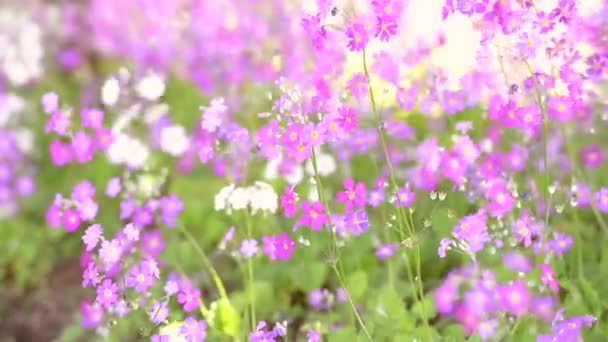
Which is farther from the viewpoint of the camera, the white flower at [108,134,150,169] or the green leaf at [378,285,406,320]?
the white flower at [108,134,150,169]

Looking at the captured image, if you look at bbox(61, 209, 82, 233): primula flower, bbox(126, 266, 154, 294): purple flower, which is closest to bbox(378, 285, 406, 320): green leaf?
bbox(126, 266, 154, 294): purple flower

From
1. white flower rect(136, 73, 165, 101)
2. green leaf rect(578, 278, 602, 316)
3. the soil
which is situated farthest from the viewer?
the soil

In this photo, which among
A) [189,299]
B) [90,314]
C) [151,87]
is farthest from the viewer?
[151,87]

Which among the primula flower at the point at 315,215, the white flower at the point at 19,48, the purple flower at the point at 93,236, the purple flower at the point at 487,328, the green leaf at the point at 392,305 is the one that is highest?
the white flower at the point at 19,48

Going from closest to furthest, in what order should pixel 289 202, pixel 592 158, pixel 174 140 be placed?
pixel 289 202 → pixel 592 158 → pixel 174 140

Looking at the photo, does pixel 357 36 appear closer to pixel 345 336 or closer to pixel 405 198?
pixel 405 198

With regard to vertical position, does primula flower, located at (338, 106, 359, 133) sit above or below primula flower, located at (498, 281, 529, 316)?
above

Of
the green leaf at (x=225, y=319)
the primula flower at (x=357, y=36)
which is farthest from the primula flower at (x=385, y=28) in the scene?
the green leaf at (x=225, y=319)

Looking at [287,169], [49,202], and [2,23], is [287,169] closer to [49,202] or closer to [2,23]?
[49,202]

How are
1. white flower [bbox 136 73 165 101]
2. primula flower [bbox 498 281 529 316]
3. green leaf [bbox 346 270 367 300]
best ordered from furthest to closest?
1. white flower [bbox 136 73 165 101]
2. green leaf [bbox 346 270 367 300]
3. primula flower [bbox 498 281 529 316]

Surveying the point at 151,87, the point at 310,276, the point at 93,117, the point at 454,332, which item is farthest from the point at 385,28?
the point at 310,276

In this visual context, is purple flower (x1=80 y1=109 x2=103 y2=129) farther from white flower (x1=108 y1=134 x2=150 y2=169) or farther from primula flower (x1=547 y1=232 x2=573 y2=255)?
primula flower (x1=547 y1=232 x2=573 y2=255)

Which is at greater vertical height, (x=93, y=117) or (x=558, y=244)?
(x=93, y=117)

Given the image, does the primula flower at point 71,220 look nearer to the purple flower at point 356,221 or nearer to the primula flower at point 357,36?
the purple flower at point 356,221
